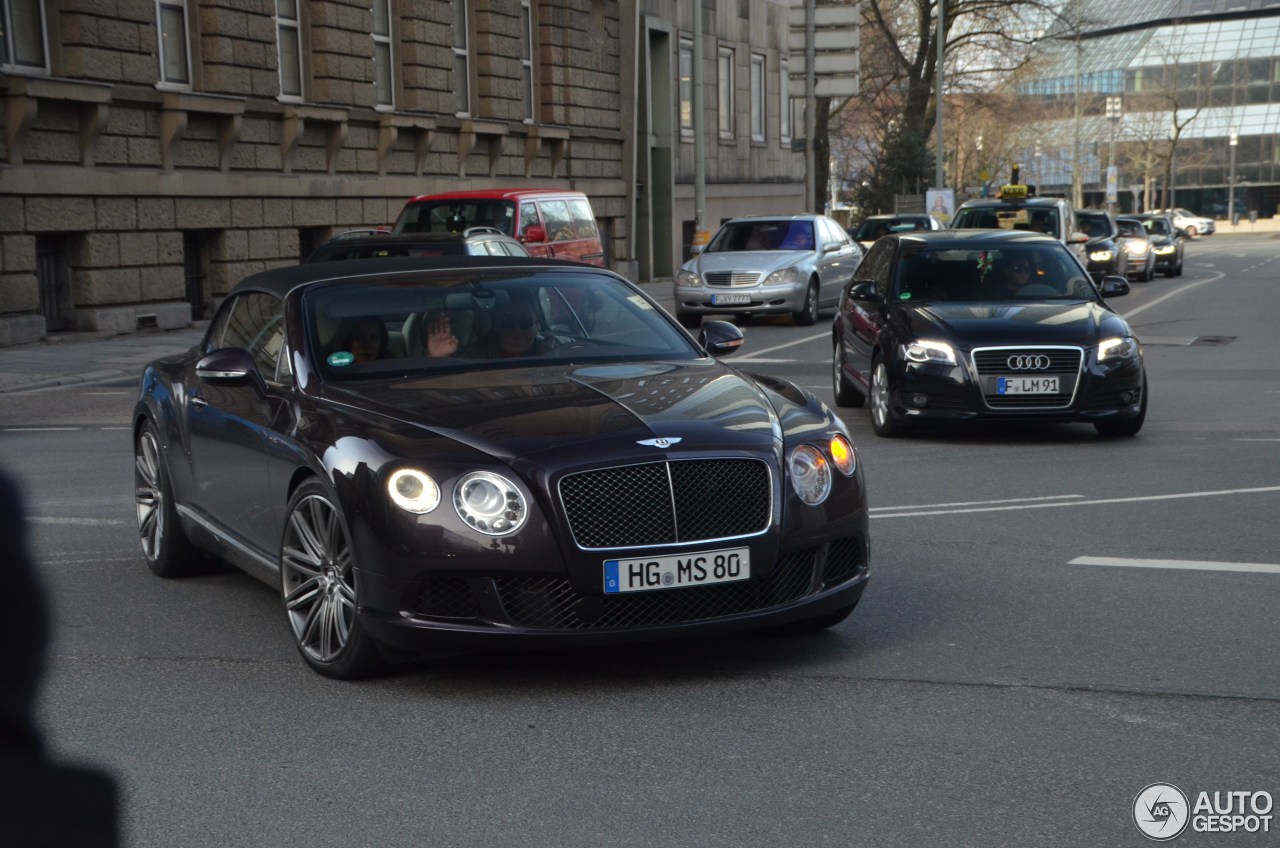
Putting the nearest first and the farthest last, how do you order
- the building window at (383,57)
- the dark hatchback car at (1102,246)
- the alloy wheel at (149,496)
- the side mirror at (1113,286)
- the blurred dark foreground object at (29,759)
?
the blurred dark foreground object at (29,759), the alloy wheel at (149,496), the side mirror at (1113,286), the building window at (383,57), the dark hatchback car at (1102,246)

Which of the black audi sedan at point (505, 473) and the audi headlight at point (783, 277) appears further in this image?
the audi headlight at point (783, 277)

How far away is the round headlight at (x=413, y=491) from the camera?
5.32m

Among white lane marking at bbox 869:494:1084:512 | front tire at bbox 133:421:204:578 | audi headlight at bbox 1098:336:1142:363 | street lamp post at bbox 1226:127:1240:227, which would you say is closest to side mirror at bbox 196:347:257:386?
front tire at bbox 133:421:204:578

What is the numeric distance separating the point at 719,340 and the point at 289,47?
22.7m

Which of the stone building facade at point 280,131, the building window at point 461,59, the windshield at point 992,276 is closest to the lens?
the windshield at point 992,276

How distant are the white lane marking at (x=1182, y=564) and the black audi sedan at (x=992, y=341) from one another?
4.19 m

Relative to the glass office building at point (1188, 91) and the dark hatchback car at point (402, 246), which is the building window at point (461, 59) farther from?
the glass office building at point (1188, 91)

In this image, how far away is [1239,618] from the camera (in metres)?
6.39

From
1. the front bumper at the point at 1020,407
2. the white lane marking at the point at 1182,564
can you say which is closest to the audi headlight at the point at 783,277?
the front bumper at the point at 1020,407

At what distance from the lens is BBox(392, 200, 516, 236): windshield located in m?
21.7

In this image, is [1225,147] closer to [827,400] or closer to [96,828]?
[827,400]

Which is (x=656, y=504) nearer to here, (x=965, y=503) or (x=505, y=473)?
(x=505, y=473)

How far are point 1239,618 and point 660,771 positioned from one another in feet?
9.08

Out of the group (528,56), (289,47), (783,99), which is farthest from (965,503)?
(783,99)
